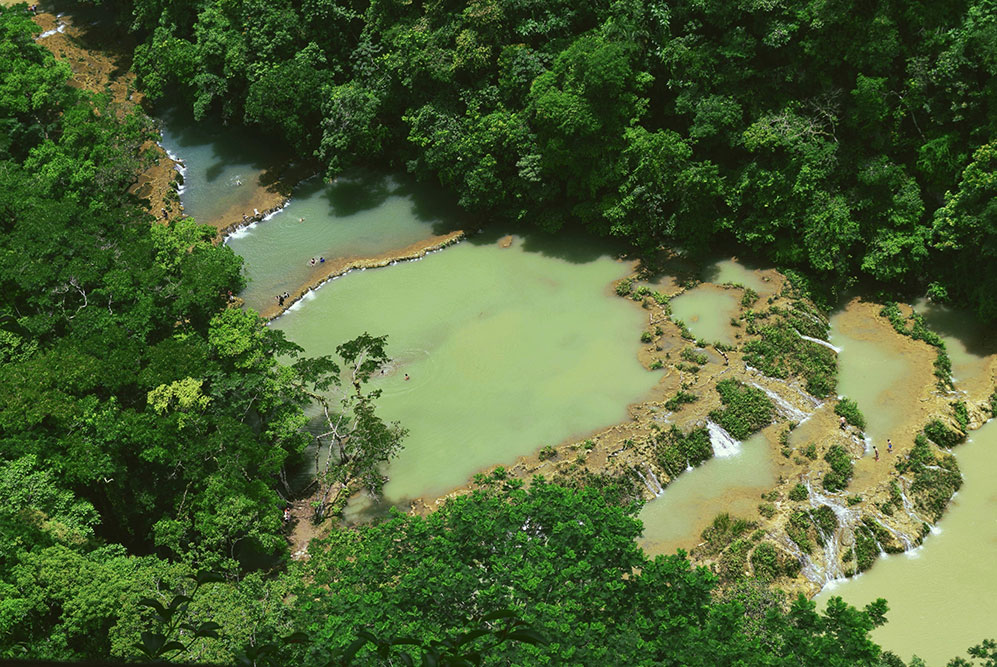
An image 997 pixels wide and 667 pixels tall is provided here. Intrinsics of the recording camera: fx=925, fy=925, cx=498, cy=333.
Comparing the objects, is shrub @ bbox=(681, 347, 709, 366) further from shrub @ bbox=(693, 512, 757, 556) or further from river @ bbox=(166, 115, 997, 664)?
shrub @ bbox=(693, 512, 757, 556)

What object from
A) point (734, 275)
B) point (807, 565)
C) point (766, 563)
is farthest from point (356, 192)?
point (807, 565)

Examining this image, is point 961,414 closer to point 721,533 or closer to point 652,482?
point 721,533

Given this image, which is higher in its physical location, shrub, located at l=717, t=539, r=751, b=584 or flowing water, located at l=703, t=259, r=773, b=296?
flowing water, located at l=703, t=259, r=773, b=296

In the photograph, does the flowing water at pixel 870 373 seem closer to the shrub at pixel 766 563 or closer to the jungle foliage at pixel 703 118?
the jungle foliage at pixel 703 118

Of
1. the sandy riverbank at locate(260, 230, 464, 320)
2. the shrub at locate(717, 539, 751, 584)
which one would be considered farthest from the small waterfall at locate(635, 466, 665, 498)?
the sandy riverbank at locate(260, 230, 464, 320)

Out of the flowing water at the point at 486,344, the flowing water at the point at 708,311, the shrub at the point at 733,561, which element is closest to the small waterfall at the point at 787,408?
the flowing water at the point at 708,311

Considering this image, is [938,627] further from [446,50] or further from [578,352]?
[446,50]

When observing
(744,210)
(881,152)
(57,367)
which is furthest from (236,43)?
(881,152)
